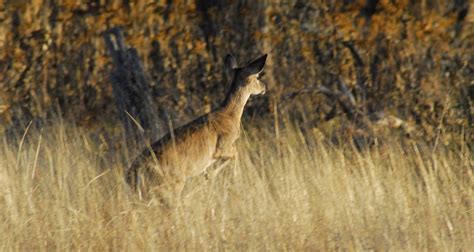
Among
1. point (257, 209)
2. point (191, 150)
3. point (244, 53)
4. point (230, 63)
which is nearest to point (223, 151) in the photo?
point (191, 150)

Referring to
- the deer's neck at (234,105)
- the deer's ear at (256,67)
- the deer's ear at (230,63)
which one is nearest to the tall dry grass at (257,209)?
the deer's neck at (234,105)

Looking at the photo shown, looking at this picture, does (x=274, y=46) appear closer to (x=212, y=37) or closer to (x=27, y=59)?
(x=212, y=37)

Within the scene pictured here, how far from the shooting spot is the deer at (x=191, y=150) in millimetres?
6836

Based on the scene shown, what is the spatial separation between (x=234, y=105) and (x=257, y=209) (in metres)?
2.28

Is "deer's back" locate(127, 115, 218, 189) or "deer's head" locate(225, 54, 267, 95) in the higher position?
"deer's head" locate(225, 54, 267, 95)

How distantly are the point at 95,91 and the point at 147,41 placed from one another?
94 cm

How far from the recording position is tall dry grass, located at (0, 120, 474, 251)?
5625 mm

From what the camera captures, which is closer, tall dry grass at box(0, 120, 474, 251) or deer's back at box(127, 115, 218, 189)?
A: tall dry grass at box(0, 120, 474, 251)

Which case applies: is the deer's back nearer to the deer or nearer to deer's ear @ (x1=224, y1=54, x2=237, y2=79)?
the deer

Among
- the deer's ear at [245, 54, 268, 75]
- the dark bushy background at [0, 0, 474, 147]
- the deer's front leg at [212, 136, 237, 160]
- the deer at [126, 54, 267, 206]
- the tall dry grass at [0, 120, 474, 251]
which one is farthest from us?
the dark bushy background at [0, 0, 474, 147]

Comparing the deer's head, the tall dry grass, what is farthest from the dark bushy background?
A: the tall dry grass

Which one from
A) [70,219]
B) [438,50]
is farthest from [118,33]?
[70,219]

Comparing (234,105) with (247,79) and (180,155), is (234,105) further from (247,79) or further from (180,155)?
(180,155)

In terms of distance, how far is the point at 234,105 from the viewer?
8.23 m
